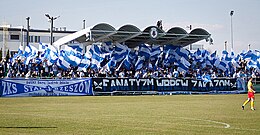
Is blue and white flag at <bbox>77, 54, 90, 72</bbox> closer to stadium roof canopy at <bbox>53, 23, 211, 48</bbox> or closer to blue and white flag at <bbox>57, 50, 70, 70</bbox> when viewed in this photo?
blue and white flag at <bbox>57, 50, 70, 70</bbox>

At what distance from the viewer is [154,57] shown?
175 ft

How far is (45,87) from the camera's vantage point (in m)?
39.8

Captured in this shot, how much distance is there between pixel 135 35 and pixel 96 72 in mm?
7300

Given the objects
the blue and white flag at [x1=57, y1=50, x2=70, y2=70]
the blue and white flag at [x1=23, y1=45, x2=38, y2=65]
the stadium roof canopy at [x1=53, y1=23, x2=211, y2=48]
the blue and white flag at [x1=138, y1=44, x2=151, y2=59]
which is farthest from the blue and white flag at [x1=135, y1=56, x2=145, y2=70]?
the blue and white flag at [x1=23, y1=45, x2=38, y2=65]

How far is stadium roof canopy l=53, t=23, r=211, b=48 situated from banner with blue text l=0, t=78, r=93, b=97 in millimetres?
6961

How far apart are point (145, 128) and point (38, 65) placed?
30.5 m

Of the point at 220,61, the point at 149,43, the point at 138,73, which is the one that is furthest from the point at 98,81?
the point at 220,61

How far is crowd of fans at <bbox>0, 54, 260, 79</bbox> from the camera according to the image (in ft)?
142

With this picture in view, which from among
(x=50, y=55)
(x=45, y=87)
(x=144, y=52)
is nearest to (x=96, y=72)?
(x=50, y=55)

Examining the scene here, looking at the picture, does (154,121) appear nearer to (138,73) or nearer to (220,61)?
(138,73)

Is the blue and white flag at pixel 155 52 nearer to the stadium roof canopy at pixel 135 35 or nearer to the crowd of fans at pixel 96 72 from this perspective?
the stadium roof canopy at pixel 135 35

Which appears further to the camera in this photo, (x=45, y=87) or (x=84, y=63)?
(x=84, y=63)

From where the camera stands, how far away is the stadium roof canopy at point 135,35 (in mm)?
48375

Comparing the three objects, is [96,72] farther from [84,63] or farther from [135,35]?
[135,35]
